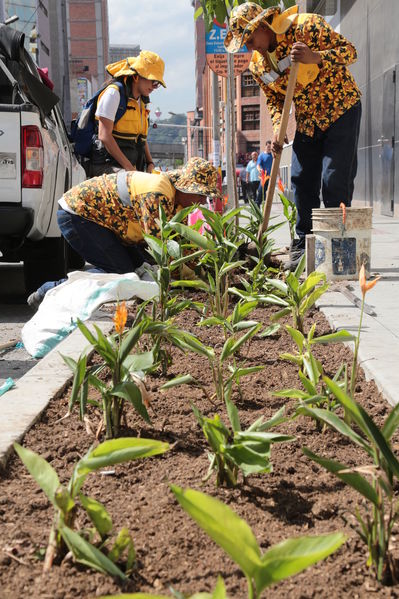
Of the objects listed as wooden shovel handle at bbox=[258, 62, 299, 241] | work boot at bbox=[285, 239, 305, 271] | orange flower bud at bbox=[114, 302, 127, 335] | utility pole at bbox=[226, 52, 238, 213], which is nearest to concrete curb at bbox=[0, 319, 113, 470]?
orange flower bud at bbox=[114, 302, 127, 335]

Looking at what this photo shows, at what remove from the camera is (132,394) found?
7.29 ft

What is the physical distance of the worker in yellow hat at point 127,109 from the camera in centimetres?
646

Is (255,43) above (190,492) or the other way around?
above

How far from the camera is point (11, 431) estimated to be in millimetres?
2432

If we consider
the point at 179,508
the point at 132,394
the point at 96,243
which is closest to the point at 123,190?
the point at 96,243

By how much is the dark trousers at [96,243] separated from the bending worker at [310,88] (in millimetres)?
1339

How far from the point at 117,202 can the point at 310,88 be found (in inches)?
69.0

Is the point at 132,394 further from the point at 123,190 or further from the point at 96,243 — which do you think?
the point at 96,243

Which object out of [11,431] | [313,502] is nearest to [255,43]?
→ [11,431]

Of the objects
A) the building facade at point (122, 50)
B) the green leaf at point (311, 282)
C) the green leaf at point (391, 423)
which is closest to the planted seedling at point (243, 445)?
the green leaf at point (391, 423)

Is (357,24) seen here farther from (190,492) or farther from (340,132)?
(190,492)

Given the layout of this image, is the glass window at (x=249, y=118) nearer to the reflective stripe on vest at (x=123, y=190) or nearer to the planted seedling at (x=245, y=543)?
the reflective stripe on vest at (x=123, y=190)

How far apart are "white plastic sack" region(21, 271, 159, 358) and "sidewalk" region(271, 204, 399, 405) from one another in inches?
44.0

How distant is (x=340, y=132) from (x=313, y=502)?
4.51 meters
